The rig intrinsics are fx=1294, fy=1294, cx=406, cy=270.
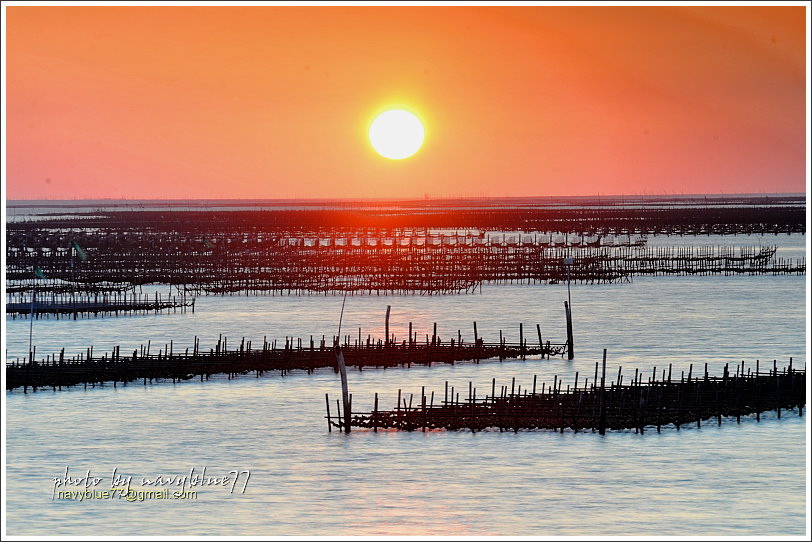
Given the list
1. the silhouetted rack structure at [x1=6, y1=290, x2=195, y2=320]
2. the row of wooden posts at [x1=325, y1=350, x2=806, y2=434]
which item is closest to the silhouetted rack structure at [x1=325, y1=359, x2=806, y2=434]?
the row of wooden posts at [x1=325, y1=350, x2=806, y2=434]

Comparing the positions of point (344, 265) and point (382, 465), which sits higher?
point (382, 465)

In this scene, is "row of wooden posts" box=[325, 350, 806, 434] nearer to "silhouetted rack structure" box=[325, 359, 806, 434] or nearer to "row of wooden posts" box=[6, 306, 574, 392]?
"silhouetted rack structure" box=[325, 359, 806, 434]

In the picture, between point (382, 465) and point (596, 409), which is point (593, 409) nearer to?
point (596, 409)

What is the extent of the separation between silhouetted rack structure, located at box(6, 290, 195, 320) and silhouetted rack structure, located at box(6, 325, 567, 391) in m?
23.9

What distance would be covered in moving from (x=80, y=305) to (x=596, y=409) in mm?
50011

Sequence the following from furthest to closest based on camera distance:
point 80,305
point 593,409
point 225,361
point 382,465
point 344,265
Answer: point 344,265, point 80,305, point 225,361, point 593,409, point 382,465

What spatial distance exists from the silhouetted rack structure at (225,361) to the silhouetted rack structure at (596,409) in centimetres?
1111

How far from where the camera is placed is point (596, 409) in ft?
151

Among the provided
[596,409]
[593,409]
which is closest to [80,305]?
[596,409]

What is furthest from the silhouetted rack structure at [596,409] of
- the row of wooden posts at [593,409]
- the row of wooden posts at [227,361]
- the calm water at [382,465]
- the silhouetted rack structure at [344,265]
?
the silhouetted rack structure at [344,265]

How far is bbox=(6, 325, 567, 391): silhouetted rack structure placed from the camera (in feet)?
180

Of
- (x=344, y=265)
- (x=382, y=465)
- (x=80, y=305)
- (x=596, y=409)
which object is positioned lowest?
(x=344, y=265)

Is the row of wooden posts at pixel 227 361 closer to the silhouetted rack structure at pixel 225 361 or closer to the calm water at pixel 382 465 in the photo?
the silhouetted rack structure at pixel 225 361

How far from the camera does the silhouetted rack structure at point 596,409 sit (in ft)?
149
